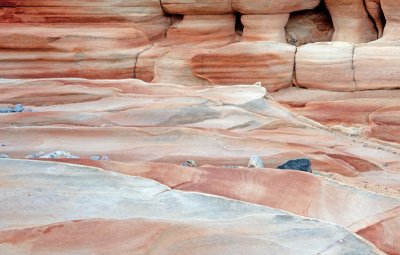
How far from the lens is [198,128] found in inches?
179

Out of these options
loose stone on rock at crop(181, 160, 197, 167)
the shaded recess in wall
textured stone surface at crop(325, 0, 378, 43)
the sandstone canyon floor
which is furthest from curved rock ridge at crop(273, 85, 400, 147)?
loose stone on rock at crop(181, 160, 197, 167)

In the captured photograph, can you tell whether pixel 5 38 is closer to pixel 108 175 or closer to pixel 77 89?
pixel 77 89

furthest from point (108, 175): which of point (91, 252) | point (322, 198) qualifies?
point (322, 198)

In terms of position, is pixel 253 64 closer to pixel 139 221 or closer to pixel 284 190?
pixel 284 190

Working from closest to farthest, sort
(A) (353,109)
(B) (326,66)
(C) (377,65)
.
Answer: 1. (A) (353,109)
2. (C) (377,65)
3. (B) (326,66)

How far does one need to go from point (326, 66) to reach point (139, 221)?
217 inches

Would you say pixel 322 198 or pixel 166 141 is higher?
pixel 322 198

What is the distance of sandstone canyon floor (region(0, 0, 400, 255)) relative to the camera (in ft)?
7.68

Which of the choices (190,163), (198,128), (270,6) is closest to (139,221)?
(190,163)

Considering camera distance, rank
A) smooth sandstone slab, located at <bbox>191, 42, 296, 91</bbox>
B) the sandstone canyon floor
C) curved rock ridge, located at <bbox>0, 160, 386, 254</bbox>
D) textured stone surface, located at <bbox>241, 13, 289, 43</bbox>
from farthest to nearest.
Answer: textured stone surface, located at <bbox>241, 13, 289, 43</bbox> < smooth sandstone slab, located at <bbox>191, 42, 296, 91</bbox> < the sandstone canyon floor < curved rock ridge, located at <bbox>0, 160, 386, 254</bbox>

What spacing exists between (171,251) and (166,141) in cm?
202

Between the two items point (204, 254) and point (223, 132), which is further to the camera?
point (223, 132)

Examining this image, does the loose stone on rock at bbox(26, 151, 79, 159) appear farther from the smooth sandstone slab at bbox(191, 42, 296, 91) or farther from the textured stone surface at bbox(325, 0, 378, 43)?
the textured stone surface at bbox(325, 0, 378, 43)

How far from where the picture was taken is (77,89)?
584 cm
